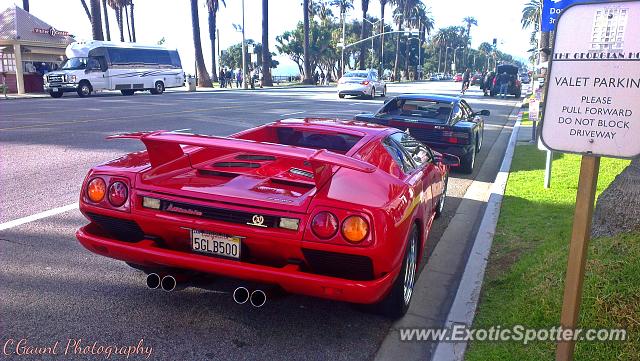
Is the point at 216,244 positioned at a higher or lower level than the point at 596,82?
lower

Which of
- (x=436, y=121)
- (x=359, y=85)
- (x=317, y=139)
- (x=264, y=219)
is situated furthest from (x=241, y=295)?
(x=359, y=85)

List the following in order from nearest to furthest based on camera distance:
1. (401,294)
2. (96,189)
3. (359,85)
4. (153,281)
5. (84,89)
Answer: (153,281) < (96,189) < (401,294) < (84,89) < (359,85)

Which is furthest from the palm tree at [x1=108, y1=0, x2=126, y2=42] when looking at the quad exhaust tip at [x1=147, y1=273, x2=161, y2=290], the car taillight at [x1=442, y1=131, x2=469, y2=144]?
the quad exhaust tip at [x1=147, y1=273, x2=161, y2=290]

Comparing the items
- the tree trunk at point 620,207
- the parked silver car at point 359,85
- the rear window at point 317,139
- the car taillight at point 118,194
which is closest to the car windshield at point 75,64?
the parked silver car at point 359,85

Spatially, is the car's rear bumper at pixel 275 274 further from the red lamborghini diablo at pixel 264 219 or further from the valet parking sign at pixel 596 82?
the valet parking sign at pixel 596 82

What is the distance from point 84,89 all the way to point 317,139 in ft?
86.9

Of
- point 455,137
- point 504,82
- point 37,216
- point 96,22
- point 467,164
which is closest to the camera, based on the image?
point 37,216

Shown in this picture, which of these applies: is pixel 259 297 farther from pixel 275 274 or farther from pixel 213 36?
pixel 213 36

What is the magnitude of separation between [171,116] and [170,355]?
13637mm

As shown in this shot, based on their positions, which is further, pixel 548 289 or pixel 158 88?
pixel 158 88

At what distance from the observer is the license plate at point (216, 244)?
333cm

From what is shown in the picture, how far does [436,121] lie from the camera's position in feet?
30.7

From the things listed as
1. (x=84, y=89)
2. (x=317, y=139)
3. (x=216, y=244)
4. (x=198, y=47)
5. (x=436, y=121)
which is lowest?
(x=84, y=89)

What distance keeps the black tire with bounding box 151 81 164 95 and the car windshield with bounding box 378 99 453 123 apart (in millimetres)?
25471
